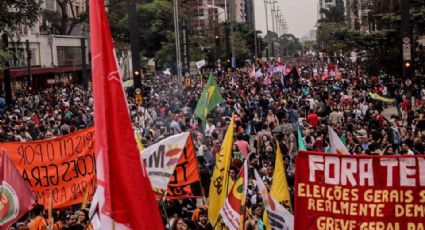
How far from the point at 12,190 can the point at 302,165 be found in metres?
3.50

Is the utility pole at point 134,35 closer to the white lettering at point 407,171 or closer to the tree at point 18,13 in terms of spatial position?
the tree at point 18,13

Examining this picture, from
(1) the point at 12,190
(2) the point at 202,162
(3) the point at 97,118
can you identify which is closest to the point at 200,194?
(1) the point at 12,190

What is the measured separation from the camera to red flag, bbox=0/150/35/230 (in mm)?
8078

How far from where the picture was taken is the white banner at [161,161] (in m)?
8.60

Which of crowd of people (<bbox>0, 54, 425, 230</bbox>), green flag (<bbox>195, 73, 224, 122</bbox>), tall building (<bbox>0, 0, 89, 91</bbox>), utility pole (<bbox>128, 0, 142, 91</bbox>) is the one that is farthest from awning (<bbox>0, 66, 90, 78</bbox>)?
green flag (<bbox>195, 73, 224, 122</bbox>)

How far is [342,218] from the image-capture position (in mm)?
5977

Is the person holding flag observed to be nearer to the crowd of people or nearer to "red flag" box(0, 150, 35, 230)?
the crowd of people

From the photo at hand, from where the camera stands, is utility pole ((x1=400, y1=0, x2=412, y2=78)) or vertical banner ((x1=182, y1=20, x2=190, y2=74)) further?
vertical banner ((x1=182, y1=20, x2=190, y2=74))

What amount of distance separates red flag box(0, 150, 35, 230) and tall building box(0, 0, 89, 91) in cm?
4079

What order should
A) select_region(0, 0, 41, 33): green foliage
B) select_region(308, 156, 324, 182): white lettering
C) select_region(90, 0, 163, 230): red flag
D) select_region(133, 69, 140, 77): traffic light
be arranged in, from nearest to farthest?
select_region(90, 0, 163, 230): red flag → select_region(308, 156, 324, 182): white lettering → select_region(133, 69, 140, 77): traffic light → select_region(0, 0, 41, 33): green foliage

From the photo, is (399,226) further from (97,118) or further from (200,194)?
(200,194)

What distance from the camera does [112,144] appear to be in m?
4.27

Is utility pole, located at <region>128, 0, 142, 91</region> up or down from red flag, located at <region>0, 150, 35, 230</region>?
up

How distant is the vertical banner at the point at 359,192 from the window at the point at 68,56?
57.0m
